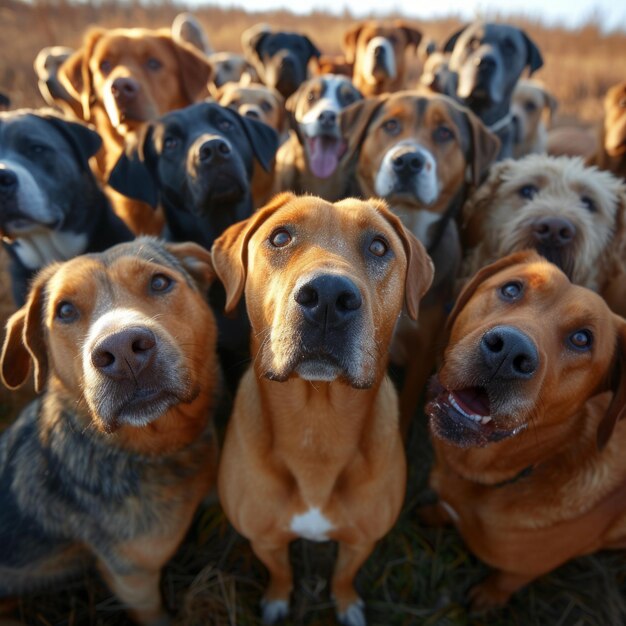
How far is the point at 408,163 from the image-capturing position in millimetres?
3748

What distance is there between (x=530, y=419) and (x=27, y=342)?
281 centimetres

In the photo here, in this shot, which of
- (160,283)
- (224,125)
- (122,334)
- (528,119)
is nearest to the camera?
(122,334)

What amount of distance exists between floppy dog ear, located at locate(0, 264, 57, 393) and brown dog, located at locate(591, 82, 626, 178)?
17.9ft

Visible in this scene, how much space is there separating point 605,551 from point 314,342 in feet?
11.6

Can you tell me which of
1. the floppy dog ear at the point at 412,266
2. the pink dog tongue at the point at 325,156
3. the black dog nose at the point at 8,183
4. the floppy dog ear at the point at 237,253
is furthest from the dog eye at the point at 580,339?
the black dog nose at the point at 8,183

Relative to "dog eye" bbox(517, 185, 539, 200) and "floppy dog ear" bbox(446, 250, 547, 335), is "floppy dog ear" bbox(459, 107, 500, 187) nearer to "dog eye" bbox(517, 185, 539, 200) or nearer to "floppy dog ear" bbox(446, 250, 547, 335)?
"dog eye" bbox(517, 185, 539, 200)

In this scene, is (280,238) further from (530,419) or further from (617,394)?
(617,394)

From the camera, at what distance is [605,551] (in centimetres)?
384

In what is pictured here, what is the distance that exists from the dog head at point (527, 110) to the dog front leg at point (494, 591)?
576 centimetres

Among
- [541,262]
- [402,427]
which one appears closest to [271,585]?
[402,427]

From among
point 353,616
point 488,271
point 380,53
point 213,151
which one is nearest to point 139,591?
point 353,616

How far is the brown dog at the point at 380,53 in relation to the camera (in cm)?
674

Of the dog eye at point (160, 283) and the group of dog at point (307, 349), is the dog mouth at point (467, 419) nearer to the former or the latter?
the group of dog at point (307, 349)

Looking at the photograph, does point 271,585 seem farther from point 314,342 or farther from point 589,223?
point 589,223
